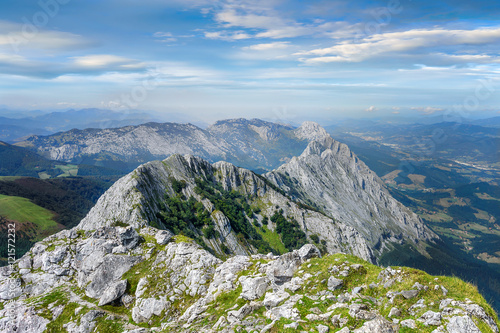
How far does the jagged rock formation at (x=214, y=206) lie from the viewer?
86.9 metres

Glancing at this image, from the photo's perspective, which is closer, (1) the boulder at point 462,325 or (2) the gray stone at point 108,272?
(1) the boulder at point 462,325

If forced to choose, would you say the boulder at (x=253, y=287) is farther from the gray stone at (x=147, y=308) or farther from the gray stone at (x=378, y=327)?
the gray stone at (x=378, y=327)

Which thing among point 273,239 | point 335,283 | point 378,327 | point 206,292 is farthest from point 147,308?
point 273,239

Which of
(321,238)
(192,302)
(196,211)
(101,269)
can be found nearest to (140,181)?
(196,211)

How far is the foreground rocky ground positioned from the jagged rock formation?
40.0 ft

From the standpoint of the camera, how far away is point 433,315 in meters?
18.1

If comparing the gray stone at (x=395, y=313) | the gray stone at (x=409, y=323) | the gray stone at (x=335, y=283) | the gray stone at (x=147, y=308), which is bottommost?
the gray stone at (x=147, y=308)

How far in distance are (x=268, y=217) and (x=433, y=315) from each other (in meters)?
144

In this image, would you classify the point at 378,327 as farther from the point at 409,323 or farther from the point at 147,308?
the point at 147,308

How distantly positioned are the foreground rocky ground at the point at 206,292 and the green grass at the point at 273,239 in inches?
4014

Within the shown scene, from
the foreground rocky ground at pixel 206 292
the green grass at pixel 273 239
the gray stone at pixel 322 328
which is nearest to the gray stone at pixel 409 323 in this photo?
the foreground rocky ground at pixel 206 292

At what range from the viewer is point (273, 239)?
14700 centimetres

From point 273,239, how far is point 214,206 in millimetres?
45933

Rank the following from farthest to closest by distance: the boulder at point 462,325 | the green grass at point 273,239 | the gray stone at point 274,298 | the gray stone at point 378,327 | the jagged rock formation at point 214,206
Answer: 1. the green grass at point 273,239
2. the jagged rock formation at point 214,206
3. the gray stone at point 274,298
4. the gray stone at point 378,327
5. the boulder at point 462,325
